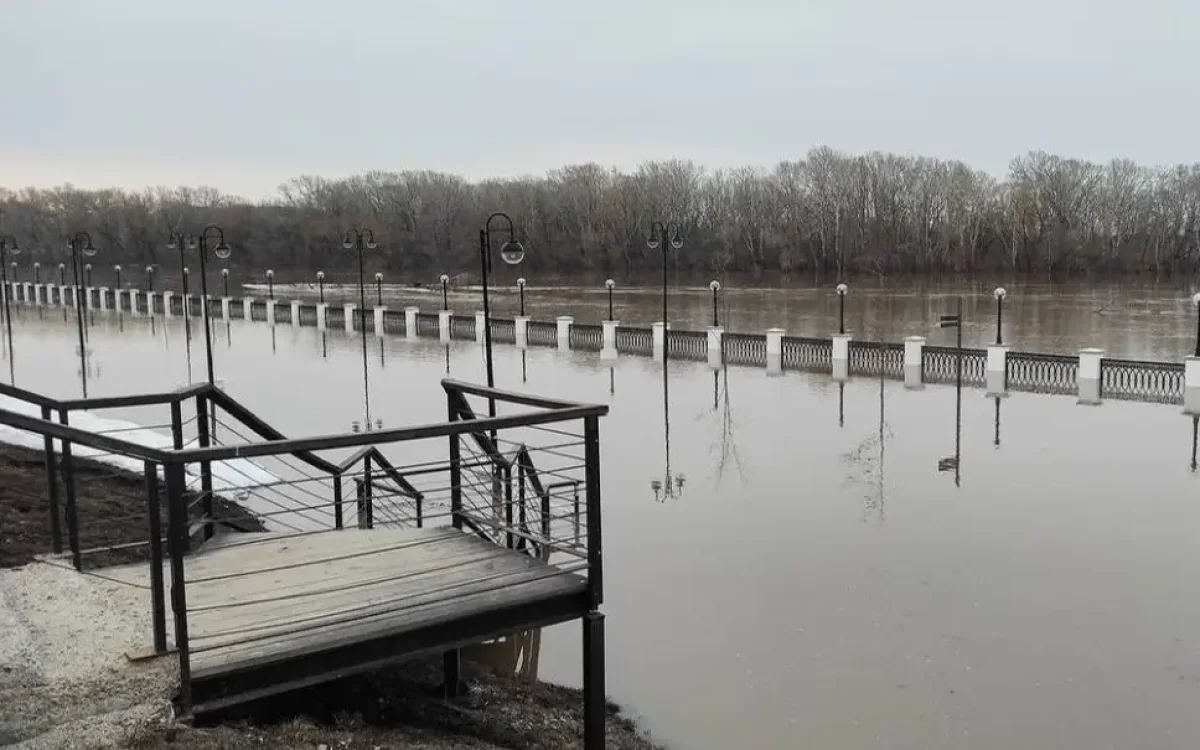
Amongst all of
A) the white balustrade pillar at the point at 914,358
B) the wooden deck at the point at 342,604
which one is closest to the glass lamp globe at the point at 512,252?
the wooden deck at the point at 342,604

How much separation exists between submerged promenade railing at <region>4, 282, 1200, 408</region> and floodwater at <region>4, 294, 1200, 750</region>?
175cm

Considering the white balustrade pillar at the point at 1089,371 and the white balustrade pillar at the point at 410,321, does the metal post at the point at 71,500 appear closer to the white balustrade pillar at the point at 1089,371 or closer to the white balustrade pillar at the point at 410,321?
the white balustrade pillar at the point at 1089,371

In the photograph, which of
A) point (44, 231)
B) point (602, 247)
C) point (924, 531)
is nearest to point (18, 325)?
point (924, 531)

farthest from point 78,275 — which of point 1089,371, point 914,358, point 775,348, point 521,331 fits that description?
point 1089,371

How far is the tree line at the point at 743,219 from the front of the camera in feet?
256

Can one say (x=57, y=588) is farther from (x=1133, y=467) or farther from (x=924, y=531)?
(x=1133, y=467)

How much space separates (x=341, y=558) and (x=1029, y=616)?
221 inches

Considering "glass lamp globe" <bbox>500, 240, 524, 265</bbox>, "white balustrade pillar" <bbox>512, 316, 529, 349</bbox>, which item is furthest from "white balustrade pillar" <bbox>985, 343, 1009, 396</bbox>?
"white balustrade pillar" <bbox>512, 316, 529, 349</bbox>

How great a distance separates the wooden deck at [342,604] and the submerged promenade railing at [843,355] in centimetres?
1754

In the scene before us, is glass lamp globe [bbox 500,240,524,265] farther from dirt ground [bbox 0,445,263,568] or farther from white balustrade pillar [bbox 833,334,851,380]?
white balustrade pillar [bbox 833,334,851,380]

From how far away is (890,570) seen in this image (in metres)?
9.68

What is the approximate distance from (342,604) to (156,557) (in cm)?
88

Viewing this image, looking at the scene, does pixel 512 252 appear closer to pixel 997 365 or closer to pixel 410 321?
pixel 997 365

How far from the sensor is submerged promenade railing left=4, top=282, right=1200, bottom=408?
21.2 meters
